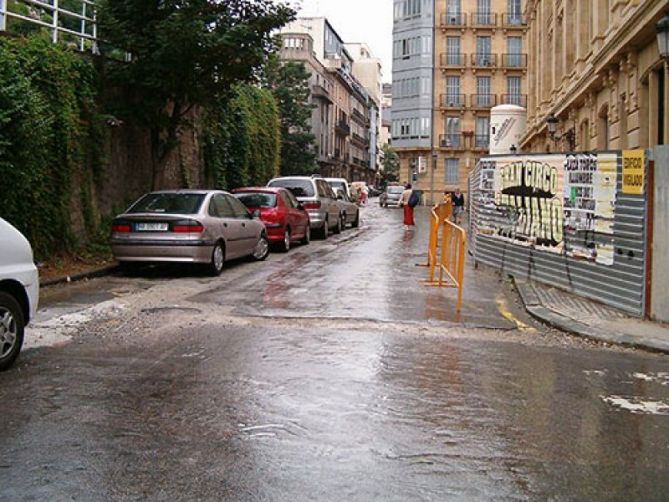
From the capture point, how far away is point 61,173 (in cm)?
1359

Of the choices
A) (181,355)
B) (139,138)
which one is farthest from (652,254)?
(139,138)

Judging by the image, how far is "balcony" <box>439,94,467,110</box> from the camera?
7019 centimetres

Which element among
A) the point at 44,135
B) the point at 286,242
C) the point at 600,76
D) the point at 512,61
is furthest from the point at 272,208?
the point at 512,61

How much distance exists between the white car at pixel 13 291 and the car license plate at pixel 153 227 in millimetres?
5783

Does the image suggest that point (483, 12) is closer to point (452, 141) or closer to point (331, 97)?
point (452, 141)

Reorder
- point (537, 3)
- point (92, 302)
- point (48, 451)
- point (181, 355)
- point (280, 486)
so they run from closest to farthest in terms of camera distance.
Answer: point (280, 486) < point (48, 451) < point (181, 355) < point (92, 302) < point (537, 3)

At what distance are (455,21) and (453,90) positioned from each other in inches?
249

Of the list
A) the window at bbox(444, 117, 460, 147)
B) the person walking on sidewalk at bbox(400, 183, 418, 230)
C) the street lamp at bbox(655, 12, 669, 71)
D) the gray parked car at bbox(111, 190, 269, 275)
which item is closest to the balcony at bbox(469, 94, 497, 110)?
the window at bbox(444, 117, 460, 147)

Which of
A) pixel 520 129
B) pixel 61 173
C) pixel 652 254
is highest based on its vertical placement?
pixel 520 129

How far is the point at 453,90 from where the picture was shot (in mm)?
70375

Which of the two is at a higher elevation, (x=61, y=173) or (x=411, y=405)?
(x=61, y=173)

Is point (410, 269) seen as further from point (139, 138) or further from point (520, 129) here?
point (520, 129)

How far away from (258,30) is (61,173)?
17.8 feet

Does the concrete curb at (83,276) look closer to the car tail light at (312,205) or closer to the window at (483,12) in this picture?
the car tail light at (312,205)
